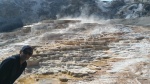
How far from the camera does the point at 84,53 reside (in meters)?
11.7

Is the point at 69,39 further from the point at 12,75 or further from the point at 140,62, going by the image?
the point at 12,75

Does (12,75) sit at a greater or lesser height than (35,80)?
greater

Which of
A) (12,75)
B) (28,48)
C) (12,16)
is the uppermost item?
(28,48)

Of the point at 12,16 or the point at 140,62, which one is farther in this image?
the point at 12,16

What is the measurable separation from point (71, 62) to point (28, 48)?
7.15 m

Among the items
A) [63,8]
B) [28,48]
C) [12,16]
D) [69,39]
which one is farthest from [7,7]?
[28,48]

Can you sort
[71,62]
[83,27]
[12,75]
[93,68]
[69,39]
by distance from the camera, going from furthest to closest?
[83,27], [69,39], [71,62], [93,68], [12,75]

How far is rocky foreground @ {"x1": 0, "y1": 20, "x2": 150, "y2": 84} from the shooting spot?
9.48m

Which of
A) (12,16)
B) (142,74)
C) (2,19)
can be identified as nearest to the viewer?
(142,74)

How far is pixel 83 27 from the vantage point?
15.7 metres

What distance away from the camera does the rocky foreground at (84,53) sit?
9.48m

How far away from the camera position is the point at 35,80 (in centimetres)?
959

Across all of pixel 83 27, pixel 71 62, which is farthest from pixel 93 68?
pixel 83 27

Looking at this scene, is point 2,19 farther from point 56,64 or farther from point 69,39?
point 56,64
